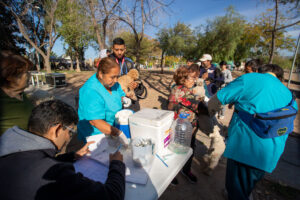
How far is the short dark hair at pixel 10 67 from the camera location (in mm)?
1370

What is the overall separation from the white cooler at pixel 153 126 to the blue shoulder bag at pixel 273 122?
2.65 feet

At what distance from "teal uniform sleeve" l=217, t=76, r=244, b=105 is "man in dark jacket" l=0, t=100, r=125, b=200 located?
126cm

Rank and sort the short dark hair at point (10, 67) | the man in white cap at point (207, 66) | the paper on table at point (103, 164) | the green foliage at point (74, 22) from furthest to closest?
the green foliage at point (74, 22)
the man in white cap at point (207, 66)
the short dark hair at point (10, 67)
the paper on table at point (103, 164)

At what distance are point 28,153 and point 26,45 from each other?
119 ft

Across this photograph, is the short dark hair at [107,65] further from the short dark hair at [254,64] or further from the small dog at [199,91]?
the short dark hair at [254,64]

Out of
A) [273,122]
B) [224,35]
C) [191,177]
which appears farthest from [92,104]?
[224,35]

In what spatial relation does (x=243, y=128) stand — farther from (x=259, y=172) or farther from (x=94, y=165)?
(x=94, y=165)

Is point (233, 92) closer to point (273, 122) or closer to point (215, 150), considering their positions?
point (273, 122)

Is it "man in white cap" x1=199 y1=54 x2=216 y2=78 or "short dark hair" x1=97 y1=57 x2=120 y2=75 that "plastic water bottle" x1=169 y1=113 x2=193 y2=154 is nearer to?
"short dark hair" x1=97 y1=57 x2=120 y2=75

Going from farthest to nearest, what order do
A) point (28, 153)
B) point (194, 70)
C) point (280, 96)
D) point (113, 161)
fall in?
point (194, 70) < point (280, 96) < point (113, 161) < point (28, 153)

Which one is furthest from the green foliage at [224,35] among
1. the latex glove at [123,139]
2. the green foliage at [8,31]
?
the green foliage at [8,31]

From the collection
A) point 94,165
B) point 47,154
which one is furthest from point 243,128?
point 47,154

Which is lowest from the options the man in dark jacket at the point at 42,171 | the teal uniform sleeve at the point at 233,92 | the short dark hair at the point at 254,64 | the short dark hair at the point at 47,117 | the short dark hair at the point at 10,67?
the man in dark jacket at the point at 42,171

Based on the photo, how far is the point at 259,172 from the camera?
5.07ft
